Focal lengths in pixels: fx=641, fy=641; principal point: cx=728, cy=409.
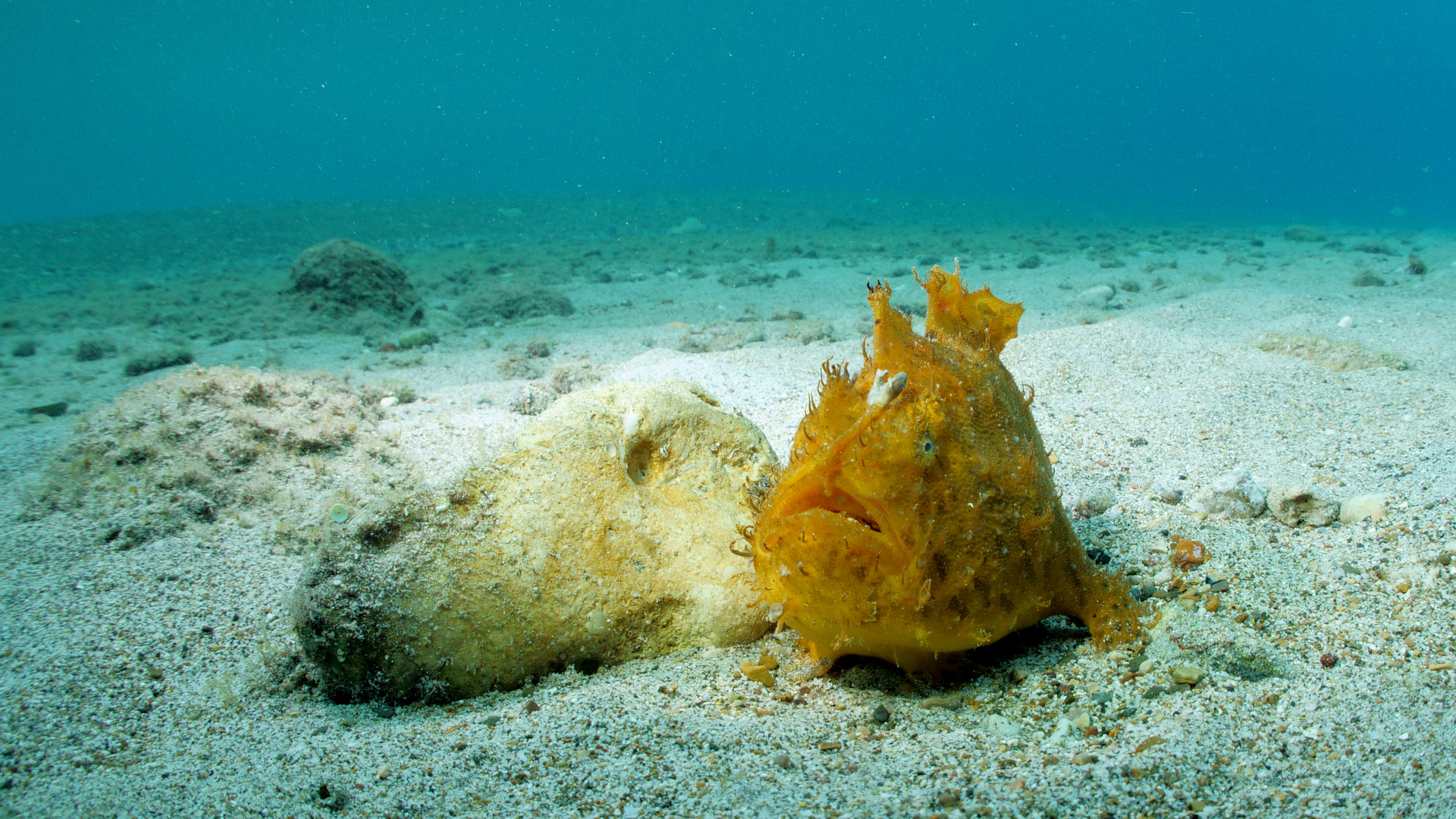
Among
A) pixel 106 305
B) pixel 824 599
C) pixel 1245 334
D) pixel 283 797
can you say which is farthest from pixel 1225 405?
pixel 106 305

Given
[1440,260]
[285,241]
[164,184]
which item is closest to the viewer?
[1440,260]

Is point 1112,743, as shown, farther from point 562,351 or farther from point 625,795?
point 562,351

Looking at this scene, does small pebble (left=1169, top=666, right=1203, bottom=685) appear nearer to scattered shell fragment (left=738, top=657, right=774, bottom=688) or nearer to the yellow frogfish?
the yellow frogfish

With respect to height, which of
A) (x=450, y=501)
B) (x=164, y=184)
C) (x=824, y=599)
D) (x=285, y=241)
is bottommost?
(x=824, y=599)

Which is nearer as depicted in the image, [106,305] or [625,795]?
[625,795]

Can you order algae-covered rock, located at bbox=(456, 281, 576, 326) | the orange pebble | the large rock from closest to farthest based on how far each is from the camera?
the orange pebble, the large rock, algae-covered rock, located at bbox=(456, 281, 576, 326)

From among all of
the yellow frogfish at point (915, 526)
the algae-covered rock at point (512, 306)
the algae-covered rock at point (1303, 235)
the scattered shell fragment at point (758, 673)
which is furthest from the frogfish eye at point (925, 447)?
the algae-covered rock at point (1303, 235)

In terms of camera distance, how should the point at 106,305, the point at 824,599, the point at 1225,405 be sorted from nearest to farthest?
1. the point at 824,599
2. the point at 1225,405
3. the point at 106,305

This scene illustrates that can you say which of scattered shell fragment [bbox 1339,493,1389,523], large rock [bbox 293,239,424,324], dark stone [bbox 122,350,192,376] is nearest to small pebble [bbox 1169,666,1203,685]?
scattered shell fragment [bbox 1339,493,1389,523]
